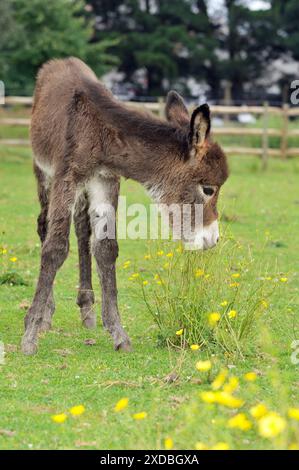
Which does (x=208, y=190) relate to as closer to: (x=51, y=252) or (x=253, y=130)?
(x=51, y=252)

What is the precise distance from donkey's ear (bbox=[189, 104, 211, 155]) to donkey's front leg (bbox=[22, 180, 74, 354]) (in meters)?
0.96

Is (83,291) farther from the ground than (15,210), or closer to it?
farther from the ground

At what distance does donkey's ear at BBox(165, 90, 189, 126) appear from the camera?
611 cm

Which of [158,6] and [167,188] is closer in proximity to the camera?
[167,188]

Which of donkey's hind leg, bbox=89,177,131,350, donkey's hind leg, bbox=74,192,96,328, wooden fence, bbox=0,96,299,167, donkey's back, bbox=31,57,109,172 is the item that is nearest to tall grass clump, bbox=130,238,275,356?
donkey's hind leg, bbox=89,177,131,350

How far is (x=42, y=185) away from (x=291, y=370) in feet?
8.70

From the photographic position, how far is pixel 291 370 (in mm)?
5668

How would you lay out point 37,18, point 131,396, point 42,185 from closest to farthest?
point 131,396, point 42,185, point 37,18

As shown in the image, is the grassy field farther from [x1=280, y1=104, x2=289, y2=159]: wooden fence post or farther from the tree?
the tree

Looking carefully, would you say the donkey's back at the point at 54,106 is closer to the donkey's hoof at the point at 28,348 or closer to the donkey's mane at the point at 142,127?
the donkey's mane at the point at 142,127

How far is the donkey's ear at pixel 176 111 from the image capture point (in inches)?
241
